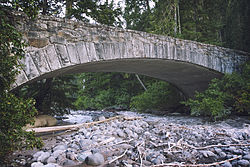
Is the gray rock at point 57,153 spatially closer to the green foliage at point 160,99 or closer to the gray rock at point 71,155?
the gray rock at point 71,155

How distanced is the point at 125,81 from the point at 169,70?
836 centimetres

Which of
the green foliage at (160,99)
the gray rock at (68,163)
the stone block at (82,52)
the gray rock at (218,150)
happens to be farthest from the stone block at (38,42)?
the green foliage at (160,99)

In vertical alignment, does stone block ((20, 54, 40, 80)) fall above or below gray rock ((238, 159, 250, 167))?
above

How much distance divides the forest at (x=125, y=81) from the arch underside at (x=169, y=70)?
1.83 feet

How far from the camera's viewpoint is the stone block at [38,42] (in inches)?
107

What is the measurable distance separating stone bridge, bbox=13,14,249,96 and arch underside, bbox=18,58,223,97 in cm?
9

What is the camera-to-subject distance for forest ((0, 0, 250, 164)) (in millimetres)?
1993

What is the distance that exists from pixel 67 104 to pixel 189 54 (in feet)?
13.3

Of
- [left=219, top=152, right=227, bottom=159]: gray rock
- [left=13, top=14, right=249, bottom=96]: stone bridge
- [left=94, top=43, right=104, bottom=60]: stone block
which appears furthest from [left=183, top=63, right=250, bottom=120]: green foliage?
[left=94, top=43, right=104, bottom=60]: stone block

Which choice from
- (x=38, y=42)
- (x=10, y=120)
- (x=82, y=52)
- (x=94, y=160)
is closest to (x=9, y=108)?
(x=10, y=120)

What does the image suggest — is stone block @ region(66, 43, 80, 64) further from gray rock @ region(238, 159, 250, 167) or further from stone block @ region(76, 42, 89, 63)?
gray rock @ region(238, 159, 250, 167)

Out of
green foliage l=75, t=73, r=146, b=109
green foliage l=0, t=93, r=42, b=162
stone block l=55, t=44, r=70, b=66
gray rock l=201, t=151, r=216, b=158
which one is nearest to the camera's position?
green foliage l=0, t=93, r=42, b=162

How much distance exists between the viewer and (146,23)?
12.4m

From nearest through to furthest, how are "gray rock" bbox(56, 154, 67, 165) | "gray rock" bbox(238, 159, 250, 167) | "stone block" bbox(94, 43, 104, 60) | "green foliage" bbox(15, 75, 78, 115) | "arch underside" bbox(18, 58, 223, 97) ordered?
"gray rock" bbox(238, 159, 250, 167) → "gray rock" bbox(56, 154, 67, 165) → "stone block" bbox(94, 43, 104, 60) → "arch underside" bbox(18, 58, 223, 97) → "green foliage" bbox(15, 75, 78, 115)
